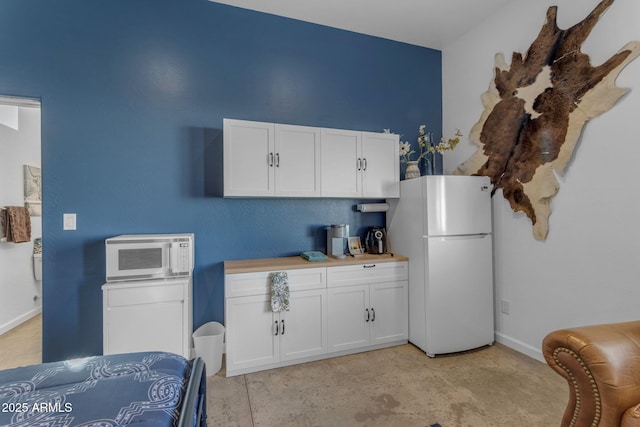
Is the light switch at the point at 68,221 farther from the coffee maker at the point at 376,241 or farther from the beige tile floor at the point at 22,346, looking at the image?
the coffee maker at the point at 376,241

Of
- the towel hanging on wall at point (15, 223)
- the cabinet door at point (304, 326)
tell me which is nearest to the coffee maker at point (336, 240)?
the cabinet door at point (304, 326)

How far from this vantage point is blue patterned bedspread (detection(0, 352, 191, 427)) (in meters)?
0.82

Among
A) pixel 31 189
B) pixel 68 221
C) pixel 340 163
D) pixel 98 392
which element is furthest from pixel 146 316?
pixel 31 189

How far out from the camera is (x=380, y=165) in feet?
9.51

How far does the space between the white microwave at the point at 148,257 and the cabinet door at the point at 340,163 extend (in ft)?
4.16

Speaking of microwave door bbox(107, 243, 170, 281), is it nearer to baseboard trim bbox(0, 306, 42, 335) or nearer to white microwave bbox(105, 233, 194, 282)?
white microwave bbox(105, 233, 194, 282)

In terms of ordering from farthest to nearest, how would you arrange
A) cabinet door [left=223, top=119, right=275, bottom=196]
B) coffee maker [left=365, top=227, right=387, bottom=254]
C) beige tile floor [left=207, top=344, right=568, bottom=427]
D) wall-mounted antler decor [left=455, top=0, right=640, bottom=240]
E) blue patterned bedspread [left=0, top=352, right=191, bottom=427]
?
coffee maker [left=365, top=227, right=387, bottom=254]
cabinet door [left=223, top=119, right=275, bottom=196]
wall-mounted antler decor [left=455, top=0, right=640, bottom=240]
beige tile floor [left=207, top=344, right=568, bottom=427]
blue patterned bedspread [left=0, top=352, right=191, bottom=427]

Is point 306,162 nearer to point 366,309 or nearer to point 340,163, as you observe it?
point 340,163

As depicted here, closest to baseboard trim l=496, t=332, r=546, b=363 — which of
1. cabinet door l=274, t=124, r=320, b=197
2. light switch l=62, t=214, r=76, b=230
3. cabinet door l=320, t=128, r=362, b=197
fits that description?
cabinet door l=320, t=128, r=362, b=197

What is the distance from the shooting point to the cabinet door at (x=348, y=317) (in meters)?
2.56

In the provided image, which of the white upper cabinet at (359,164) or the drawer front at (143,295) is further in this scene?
the white upper cabinet at (359,164)

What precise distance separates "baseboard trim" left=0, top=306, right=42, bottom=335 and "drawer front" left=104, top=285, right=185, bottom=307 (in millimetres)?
2052

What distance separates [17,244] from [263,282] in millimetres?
3032

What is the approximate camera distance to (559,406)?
6.21ft
